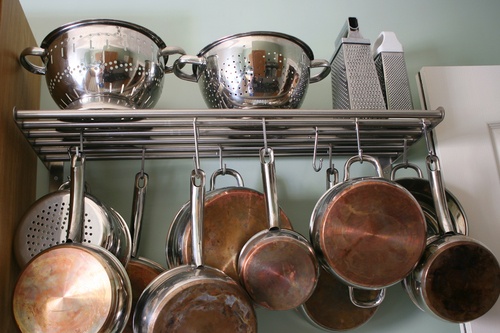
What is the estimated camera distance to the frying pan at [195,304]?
74 cm

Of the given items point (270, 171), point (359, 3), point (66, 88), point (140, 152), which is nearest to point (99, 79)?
point (66, 88)

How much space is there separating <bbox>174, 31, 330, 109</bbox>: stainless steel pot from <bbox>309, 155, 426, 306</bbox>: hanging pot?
19 centimetres

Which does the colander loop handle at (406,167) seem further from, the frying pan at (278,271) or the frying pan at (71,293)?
the frying pan at (71,293)

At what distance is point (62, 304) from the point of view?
2.42 ft

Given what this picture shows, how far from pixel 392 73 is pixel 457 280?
41 cm

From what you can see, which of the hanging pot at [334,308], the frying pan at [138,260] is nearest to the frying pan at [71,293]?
the frying pan at [138,260]

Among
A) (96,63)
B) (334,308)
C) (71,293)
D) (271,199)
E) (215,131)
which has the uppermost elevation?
(96,63)

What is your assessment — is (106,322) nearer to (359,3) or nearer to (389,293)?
(389,293)

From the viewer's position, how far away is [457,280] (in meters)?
0.87

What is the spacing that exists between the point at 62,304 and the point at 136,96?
1.12 ft

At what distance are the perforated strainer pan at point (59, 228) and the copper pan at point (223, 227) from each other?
0.09m

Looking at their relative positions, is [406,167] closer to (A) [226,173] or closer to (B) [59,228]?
(A) [226,173]

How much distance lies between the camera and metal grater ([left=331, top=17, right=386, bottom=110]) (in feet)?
3.16

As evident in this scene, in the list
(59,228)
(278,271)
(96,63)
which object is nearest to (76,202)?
(59,228)
